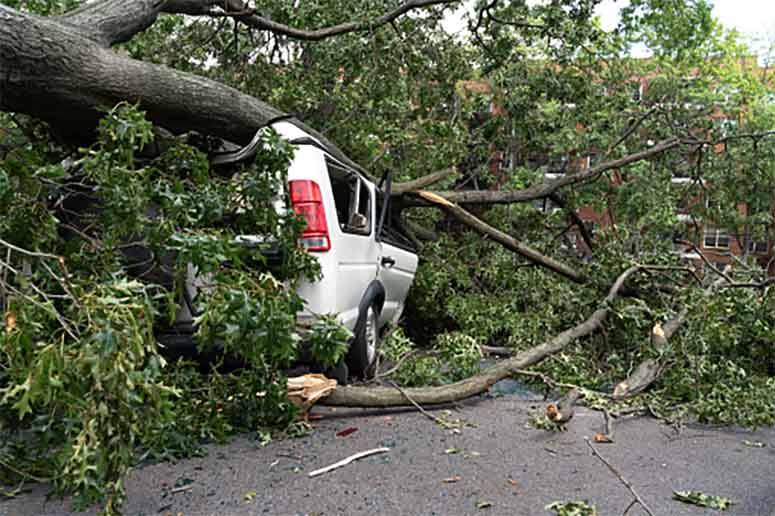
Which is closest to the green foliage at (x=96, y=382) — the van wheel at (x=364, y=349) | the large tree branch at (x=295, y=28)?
the van wheel at (x=364, y=349)

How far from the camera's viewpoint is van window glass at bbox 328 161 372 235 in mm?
5340

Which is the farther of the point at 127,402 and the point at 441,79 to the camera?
the point at 441,79

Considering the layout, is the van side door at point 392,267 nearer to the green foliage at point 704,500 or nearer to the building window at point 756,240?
the green foliage at point 704,500

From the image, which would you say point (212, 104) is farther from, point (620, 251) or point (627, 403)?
point (620, 251)

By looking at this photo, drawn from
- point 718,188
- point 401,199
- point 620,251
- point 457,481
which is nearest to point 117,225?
point 457,481

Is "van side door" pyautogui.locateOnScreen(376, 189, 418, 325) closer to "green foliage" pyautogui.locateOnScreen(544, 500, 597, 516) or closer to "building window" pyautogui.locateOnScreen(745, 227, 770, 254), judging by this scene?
"green foliage" pyautogui.locateOnScreen(544, 500, 597, 516)

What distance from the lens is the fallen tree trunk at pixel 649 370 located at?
5.13m

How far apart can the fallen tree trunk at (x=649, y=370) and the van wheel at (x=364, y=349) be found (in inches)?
83.2

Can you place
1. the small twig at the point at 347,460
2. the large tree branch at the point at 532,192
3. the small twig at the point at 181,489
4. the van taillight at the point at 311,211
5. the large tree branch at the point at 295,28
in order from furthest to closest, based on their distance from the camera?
the large tree branch at the point at 532,192
the large tree branch at the point at 295,28
the van taillight at the point at 311,211
the small twig at the point at 347,460
the small twig at the point at 181,489

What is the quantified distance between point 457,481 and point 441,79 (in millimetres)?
7886

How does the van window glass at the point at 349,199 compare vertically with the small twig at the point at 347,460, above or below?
above

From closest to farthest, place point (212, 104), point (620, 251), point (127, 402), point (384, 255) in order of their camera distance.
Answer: point (127, 402), point (212, 104), point (384, 255), point (620, 251)

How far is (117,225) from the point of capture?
3451 mm

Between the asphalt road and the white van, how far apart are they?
34.8 inches
